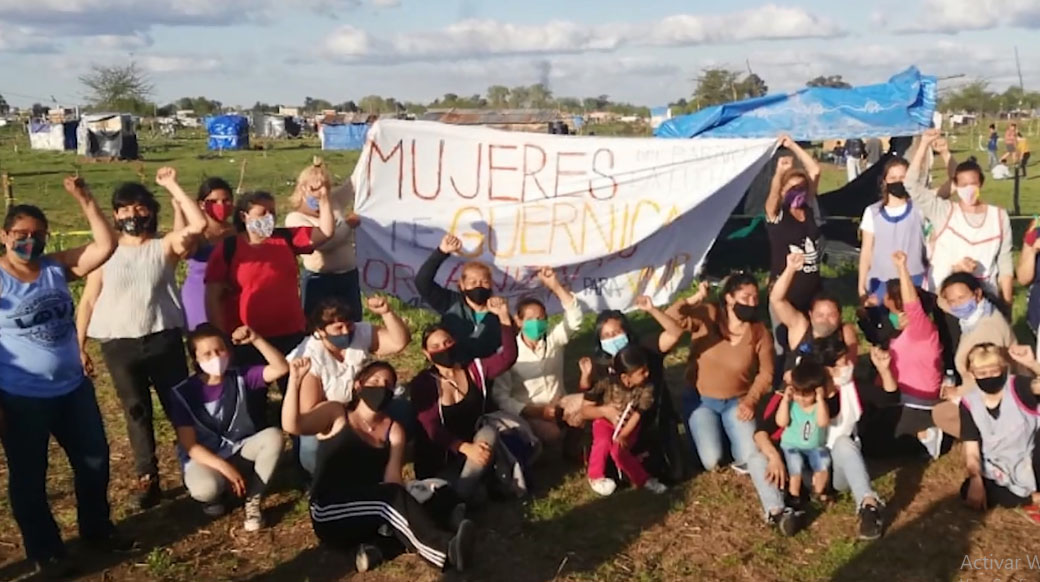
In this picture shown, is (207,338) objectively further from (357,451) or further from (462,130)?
(462,130)

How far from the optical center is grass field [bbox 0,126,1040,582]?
187 inches

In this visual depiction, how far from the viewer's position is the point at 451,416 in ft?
18.1

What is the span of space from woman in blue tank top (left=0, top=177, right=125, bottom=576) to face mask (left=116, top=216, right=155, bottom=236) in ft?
1.36

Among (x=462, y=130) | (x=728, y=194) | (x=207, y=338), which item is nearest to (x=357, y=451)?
(x=207, y=338)

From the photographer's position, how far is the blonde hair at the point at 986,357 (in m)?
5.08

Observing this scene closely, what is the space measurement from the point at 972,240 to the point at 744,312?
1.91m

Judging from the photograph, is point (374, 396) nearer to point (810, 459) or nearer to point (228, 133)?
point (810, 459)

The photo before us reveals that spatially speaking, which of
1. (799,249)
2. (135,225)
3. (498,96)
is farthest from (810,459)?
(498,96)

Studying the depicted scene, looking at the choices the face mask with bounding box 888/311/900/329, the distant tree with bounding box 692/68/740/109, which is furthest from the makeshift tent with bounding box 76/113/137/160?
the face mask with bounding box 888/311/900/329

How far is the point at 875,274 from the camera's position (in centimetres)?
678

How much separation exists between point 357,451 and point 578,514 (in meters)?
1.31

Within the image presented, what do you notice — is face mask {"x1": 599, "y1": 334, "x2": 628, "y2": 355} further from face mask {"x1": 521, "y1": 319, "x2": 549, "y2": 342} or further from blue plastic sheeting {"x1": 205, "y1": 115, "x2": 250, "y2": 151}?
blue plastic sheeting {"x1": 205, "y1": 115, "x2": 250, "y2": 151}

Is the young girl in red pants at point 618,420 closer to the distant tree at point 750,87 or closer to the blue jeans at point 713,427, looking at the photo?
the blue jeans at point 713,427

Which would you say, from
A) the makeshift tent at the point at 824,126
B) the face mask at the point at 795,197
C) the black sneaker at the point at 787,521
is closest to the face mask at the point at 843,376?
the black sneaker at the point at 787,521
